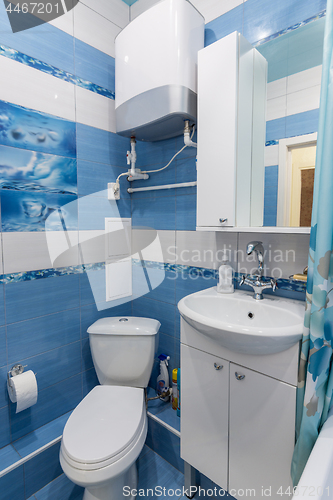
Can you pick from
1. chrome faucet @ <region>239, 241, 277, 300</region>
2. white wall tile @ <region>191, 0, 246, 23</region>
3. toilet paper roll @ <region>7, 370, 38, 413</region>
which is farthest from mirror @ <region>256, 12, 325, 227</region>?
toilet paper roll @ <region>7, 370, 38, 413</region>

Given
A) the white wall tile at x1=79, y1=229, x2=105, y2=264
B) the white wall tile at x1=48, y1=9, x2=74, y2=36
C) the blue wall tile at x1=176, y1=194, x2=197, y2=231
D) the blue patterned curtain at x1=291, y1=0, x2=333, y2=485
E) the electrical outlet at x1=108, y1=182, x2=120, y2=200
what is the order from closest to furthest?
1. the blue patterned curtain at x1=291, y1=0, x2=333, y2=485
2. the white wall tile at x1=48, y1=9, x2=74, y2=36
3. the blue wall tile at x1=176, y1=194, x2=197, y2=231
4. the white wall tile at x1=79, y1=229, x2=105, y2=264
5. the electrical outlet at x1=108, y1=182, x2=120, y2=200

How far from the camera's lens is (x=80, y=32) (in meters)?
1.59

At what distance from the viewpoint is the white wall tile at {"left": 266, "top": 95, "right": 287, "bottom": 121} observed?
3.83 ft

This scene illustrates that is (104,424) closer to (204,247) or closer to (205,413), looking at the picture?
(205,413)

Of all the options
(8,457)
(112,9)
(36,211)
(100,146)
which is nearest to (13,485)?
(8,457)

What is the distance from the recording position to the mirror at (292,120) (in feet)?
3.55

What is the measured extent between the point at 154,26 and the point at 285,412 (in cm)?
177

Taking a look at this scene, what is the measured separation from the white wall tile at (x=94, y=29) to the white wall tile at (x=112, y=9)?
0.03m


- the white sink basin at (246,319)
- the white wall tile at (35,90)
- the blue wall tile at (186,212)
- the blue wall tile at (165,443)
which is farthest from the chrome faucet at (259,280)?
the white wall tile at (35,90)

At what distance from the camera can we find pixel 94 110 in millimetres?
1696

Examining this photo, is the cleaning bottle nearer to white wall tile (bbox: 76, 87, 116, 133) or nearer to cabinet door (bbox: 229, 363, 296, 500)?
cabinet door (bbox: 229, 363, 296, 500)

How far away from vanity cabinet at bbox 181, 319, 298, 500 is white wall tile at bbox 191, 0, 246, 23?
5.17 ft

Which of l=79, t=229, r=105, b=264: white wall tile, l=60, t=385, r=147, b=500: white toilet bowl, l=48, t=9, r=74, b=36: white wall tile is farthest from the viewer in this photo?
l=79, t=229, r=105, b=264: white wall tile

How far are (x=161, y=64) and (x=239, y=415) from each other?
5.25ft
